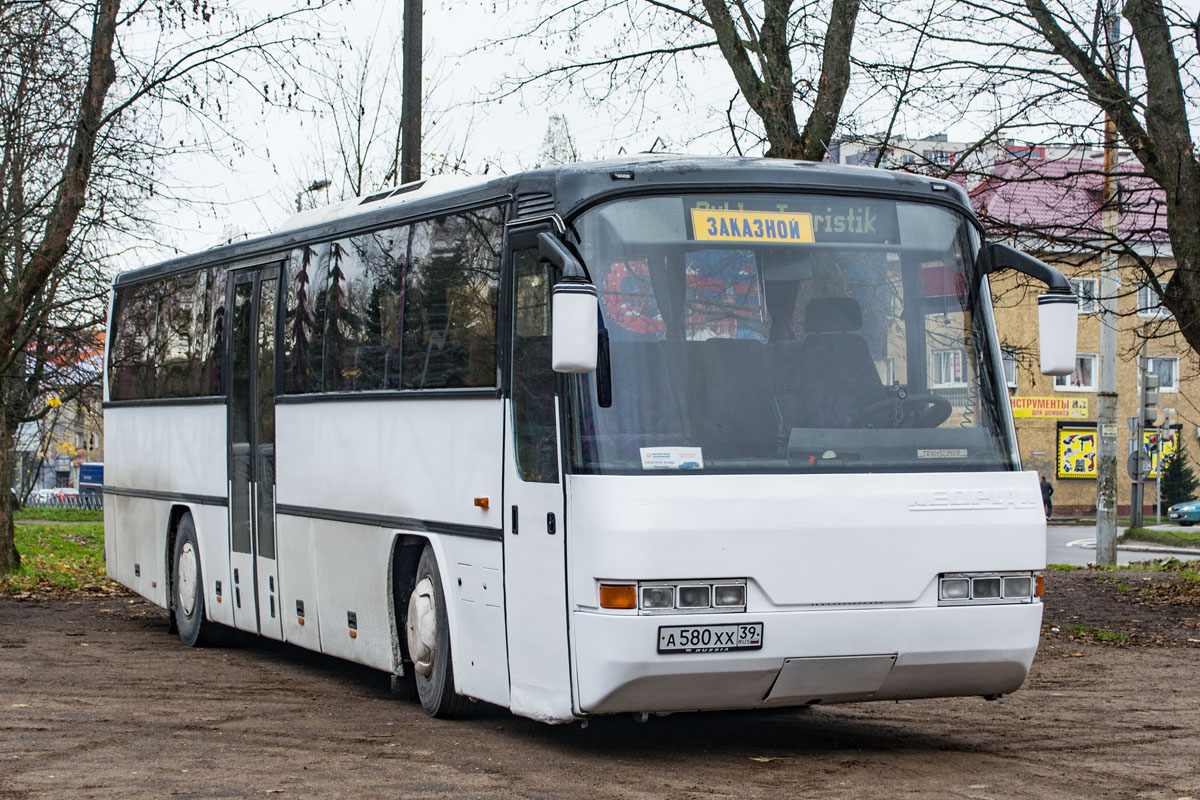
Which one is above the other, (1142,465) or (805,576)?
(805,576)

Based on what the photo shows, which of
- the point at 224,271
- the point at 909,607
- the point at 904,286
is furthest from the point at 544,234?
the point at 224,271

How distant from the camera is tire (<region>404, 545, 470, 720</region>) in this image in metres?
9.97

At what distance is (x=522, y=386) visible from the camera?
29.5ft

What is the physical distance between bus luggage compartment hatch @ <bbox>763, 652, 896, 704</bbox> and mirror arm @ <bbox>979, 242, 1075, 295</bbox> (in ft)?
6.89

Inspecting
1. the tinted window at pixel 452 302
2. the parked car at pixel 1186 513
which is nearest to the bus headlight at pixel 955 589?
the tinted window at pixel 452 302

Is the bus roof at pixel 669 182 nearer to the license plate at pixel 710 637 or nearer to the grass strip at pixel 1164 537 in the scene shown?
the license plate at pixel 710 637

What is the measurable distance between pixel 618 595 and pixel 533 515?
37.1 inches

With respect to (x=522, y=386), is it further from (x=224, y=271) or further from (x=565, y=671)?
(x=224, y=271)

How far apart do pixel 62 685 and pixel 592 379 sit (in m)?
5.30

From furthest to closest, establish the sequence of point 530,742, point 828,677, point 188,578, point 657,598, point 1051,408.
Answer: point 1051,408
point 188,578
point 530,742
point 828,677
point 657,598

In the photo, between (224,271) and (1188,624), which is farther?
(1188,624)

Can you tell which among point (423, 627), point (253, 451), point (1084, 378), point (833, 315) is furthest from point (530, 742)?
point (1084, 378)

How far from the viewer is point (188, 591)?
15.1 meters

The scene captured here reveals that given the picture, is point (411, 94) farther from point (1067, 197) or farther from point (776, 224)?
point (776, 224)
